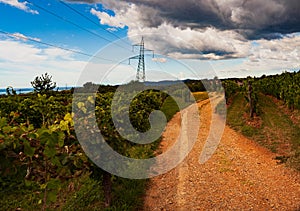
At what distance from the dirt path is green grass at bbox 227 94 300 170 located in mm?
688

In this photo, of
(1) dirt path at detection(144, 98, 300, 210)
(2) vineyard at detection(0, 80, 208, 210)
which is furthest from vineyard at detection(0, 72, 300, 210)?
(1) dirt path at detection(144, 98, 300, 210)

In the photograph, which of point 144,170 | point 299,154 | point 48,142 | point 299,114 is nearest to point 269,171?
point 299,154

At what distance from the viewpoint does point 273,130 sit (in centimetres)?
1489

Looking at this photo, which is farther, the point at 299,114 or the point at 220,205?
the point at 299,114

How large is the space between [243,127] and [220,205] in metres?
9.56

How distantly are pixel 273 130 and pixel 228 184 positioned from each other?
7.75 meters

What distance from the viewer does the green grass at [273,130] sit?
11484 mm

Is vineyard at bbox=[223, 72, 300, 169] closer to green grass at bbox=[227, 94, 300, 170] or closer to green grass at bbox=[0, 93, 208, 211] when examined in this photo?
green grass at bbox=[227, 94, 300, 170]

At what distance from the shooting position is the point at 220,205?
23.5 ft

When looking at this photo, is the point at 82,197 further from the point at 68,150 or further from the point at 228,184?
the point at 228,184

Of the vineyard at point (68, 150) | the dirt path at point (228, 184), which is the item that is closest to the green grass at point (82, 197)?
the vineyard at point (68, 150)

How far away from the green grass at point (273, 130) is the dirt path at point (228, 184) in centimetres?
69

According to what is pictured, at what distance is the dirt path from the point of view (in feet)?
23.7

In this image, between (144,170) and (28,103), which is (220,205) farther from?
(28,103)
